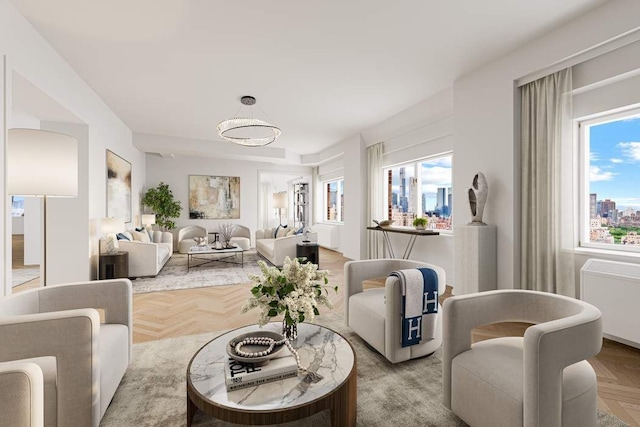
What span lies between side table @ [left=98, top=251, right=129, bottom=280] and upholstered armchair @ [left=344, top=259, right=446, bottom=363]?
379 centimetres

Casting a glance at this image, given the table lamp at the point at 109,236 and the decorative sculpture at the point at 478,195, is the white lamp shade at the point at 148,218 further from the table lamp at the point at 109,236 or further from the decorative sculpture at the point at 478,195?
the decorative sculpture at the point at 478,195

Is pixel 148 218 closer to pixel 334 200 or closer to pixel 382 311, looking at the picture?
pixel 334 200

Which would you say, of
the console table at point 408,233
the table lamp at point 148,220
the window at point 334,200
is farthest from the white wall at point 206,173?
the console table at point 408,233

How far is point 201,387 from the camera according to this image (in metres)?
1.42

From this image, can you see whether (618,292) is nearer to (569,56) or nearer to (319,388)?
(569,56)

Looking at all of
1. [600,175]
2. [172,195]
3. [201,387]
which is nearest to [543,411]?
[201,387]

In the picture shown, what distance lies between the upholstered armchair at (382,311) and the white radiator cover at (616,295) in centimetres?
130

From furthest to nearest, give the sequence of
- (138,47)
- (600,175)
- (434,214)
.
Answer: (434,214) < (138,47) < (600,175)

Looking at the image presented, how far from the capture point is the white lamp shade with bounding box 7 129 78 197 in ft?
6.49

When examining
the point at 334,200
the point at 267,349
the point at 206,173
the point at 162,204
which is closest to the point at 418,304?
the point at 267,349

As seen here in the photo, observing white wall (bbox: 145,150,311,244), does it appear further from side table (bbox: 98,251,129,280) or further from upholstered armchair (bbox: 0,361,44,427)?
upholstered armchair (bbox: 0,361,44,427)

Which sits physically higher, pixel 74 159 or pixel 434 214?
pixel 74 159

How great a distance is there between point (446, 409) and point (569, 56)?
3214 mm

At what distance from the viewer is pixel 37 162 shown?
2018 mm
